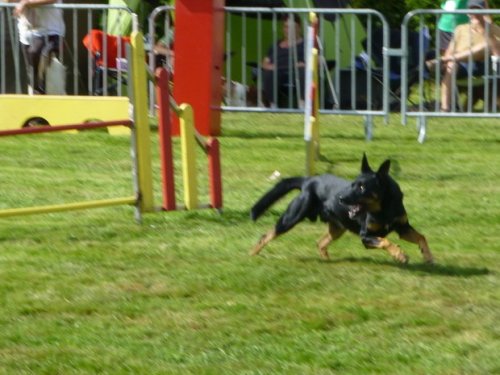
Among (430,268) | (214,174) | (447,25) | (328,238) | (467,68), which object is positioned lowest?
(430,268)

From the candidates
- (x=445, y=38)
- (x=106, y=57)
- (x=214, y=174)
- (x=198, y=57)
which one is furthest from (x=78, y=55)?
(x=214, y=174)

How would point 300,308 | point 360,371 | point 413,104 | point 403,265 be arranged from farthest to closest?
1. point 413,104
2. point 403,265
3. point 300,308
4. point 360,371

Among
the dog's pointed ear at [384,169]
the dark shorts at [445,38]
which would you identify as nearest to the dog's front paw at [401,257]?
the dog's pointed ear at [384,169]

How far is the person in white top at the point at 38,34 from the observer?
15125 millimetres

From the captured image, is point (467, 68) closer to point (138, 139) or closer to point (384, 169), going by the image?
point (138, 139)

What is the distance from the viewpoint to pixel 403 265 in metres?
8.41

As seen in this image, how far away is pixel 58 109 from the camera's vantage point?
46.8 feet

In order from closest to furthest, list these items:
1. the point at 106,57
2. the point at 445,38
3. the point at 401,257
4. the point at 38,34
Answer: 1. the point at 401,257
2. the point at 38,34
3. the point at 106,57
4. the point at 445,38

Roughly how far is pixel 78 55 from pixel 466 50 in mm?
4664

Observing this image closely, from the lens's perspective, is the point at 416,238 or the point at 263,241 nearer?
the point at 416,238

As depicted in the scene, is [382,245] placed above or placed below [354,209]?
below

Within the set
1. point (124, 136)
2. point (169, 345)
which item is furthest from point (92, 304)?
point (124, 136)

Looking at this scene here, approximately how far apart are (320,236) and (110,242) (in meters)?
1.27

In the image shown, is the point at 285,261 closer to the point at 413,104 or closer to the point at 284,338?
the point at 284,338
